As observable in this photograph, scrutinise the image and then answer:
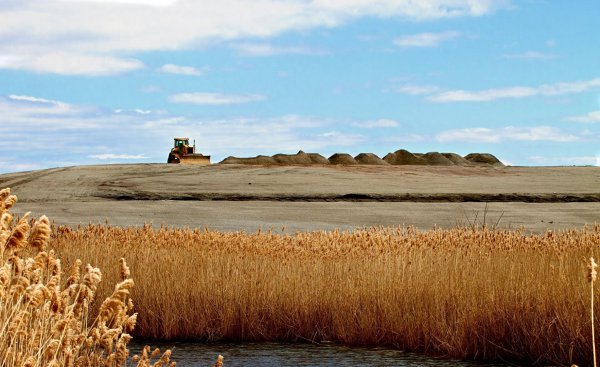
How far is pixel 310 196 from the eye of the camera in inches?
974

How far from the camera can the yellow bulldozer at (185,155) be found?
3672 cm

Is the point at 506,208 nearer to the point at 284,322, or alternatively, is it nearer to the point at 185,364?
the point at 284,322

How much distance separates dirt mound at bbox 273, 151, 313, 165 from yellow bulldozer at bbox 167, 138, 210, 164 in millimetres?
22648

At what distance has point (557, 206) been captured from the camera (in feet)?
74.6

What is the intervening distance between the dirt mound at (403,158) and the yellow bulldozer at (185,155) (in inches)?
1304

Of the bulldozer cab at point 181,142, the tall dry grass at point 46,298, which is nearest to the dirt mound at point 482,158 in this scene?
the bulldozer cab at point 181,142

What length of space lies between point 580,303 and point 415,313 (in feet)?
6.33

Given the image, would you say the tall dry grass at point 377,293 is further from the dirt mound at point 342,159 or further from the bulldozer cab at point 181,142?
the dirt mound at point 342,159

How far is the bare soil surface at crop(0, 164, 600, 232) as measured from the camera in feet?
65.7

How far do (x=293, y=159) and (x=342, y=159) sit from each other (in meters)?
4.20

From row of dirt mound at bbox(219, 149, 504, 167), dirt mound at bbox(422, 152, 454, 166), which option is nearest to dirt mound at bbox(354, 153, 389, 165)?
row of dirt mound at bbox(219, 149, 504, 167)

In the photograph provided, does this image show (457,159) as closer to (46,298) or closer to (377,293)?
(377,293)

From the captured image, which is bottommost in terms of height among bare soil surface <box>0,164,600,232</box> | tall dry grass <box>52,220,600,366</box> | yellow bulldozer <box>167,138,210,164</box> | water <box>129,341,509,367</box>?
water <box>129,341,509,367</box>

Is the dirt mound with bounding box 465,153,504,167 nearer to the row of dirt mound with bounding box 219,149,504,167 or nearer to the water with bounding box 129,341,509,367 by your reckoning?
the row of dirt mound with bounding box 219,149,504,167
